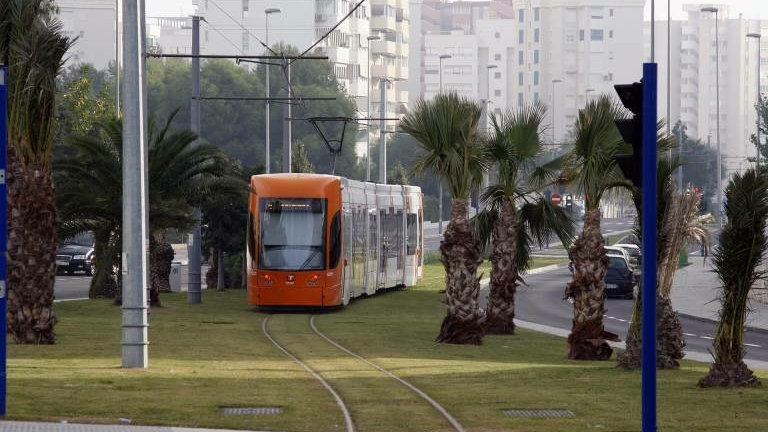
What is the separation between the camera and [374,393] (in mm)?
16922

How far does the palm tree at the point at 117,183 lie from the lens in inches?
1280

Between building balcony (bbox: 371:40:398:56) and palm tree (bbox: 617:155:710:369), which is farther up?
building balcony (bbox: 371:40:398:56)

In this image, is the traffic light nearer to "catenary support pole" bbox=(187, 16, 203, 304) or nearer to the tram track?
the tram track

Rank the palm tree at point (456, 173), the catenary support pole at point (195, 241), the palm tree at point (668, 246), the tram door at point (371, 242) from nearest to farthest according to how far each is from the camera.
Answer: the palm tree at point (668, 246), the palm tree at point (456, 173), the catenary support pole at point (195, 241), the tram door at point (371, 242)

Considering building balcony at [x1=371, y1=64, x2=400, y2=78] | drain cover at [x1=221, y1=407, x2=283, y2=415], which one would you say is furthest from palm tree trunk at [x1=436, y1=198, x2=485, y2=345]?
building balcony at [x1=371, y1=64, x2=400, y2=78]

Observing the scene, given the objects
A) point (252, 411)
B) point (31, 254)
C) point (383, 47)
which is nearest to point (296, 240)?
point (31, 254)

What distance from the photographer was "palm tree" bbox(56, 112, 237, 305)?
1280 inches

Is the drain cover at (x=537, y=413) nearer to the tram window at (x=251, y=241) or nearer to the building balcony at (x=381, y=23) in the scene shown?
the tram window at (x=251, y=241)

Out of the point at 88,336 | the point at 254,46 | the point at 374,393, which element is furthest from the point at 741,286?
the point at 254,46

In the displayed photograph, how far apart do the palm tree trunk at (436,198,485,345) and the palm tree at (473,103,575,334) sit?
92.3 inches

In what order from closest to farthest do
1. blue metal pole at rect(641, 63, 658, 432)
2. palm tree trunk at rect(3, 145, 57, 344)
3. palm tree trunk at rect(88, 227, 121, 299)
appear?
blue metal pole at rect(641, 63, 658, 432) < palm tree trunk at rect(3, 145, 57, 344) < palm tree trunk at rect(88, 227, 121, 299)

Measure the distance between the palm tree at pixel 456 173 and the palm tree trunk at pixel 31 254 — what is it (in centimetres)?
646

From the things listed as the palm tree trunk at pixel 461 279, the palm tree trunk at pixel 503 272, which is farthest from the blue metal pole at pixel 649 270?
the palm tree trunk at pixel 503 272

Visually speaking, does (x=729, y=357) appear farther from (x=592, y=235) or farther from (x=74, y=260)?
(x=74, y=260)
